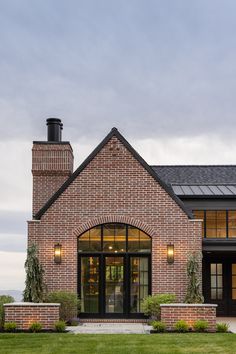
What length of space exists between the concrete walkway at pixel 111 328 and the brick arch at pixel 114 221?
3.27 metres

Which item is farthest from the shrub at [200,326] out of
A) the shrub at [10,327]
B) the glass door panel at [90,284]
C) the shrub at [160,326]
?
the shrub at [10,327]

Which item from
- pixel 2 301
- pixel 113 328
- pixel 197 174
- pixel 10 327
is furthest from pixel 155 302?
pixel 197 174

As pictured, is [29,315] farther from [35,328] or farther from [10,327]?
[10,327]

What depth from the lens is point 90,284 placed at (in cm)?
2280

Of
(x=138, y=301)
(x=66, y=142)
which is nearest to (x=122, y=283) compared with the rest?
(x=138, y=301)

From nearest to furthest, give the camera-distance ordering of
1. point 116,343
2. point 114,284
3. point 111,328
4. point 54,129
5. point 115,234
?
point 116,343
point 111,328
point 114,284
point 115,234
point 54,129

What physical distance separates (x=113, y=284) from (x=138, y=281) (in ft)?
3.00

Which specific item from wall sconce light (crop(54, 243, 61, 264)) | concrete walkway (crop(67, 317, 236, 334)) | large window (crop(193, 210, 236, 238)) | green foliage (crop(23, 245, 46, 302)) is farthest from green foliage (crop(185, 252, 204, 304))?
green foliage (crop(23, 245, 46, 302))

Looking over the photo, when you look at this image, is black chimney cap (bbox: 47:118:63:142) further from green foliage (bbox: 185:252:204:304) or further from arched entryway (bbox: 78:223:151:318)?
green foliage (bbox: 185:252:204:304)

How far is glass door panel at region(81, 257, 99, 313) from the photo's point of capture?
22703mm

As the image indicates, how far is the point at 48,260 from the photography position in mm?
22766

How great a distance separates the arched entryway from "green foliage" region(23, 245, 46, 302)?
1572mm

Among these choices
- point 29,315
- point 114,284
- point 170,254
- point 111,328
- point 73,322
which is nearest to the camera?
point 29,315

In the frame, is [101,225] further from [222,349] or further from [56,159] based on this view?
[222,349]
